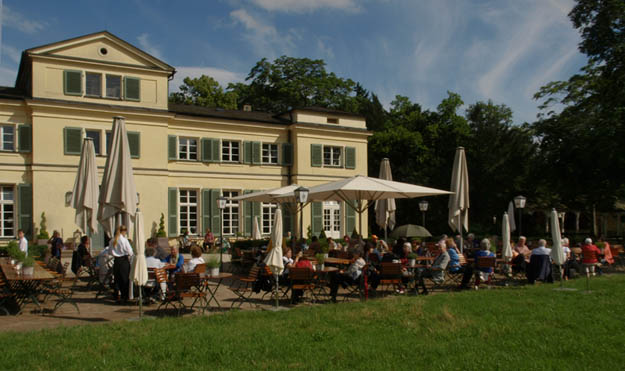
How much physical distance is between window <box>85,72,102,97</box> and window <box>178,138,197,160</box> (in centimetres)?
425

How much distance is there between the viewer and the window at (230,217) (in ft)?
82.9

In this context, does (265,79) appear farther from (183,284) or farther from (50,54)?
(183,284)

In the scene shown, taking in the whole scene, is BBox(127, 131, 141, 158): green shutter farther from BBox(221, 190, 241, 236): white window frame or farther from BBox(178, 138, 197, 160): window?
BBox(221, 190, 241, 236): white window frame

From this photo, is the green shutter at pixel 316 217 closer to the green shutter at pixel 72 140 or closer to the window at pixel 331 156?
the window at pixel 331 156

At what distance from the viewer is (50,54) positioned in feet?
69.8

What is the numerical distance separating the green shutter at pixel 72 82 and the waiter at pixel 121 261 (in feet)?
47.3

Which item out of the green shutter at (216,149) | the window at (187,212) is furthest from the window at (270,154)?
the window at (187,212)

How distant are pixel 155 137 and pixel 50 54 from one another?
214 inches

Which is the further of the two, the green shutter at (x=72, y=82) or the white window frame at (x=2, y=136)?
the green shutter at (x=72, y=82)

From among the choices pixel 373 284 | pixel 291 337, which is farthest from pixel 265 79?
pixel 291 337

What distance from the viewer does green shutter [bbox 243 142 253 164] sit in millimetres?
26016

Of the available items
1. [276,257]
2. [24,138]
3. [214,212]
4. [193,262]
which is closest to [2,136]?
[24,138]

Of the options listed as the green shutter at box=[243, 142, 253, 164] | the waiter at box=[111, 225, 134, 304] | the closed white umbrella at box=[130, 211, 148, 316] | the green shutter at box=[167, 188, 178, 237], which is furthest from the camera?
the green shutter at box=[243, 142, 253, 164]

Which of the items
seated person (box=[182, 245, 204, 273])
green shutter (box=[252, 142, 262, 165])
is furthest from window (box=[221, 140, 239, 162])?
seated person (box=[182, 245, 204, 273])
